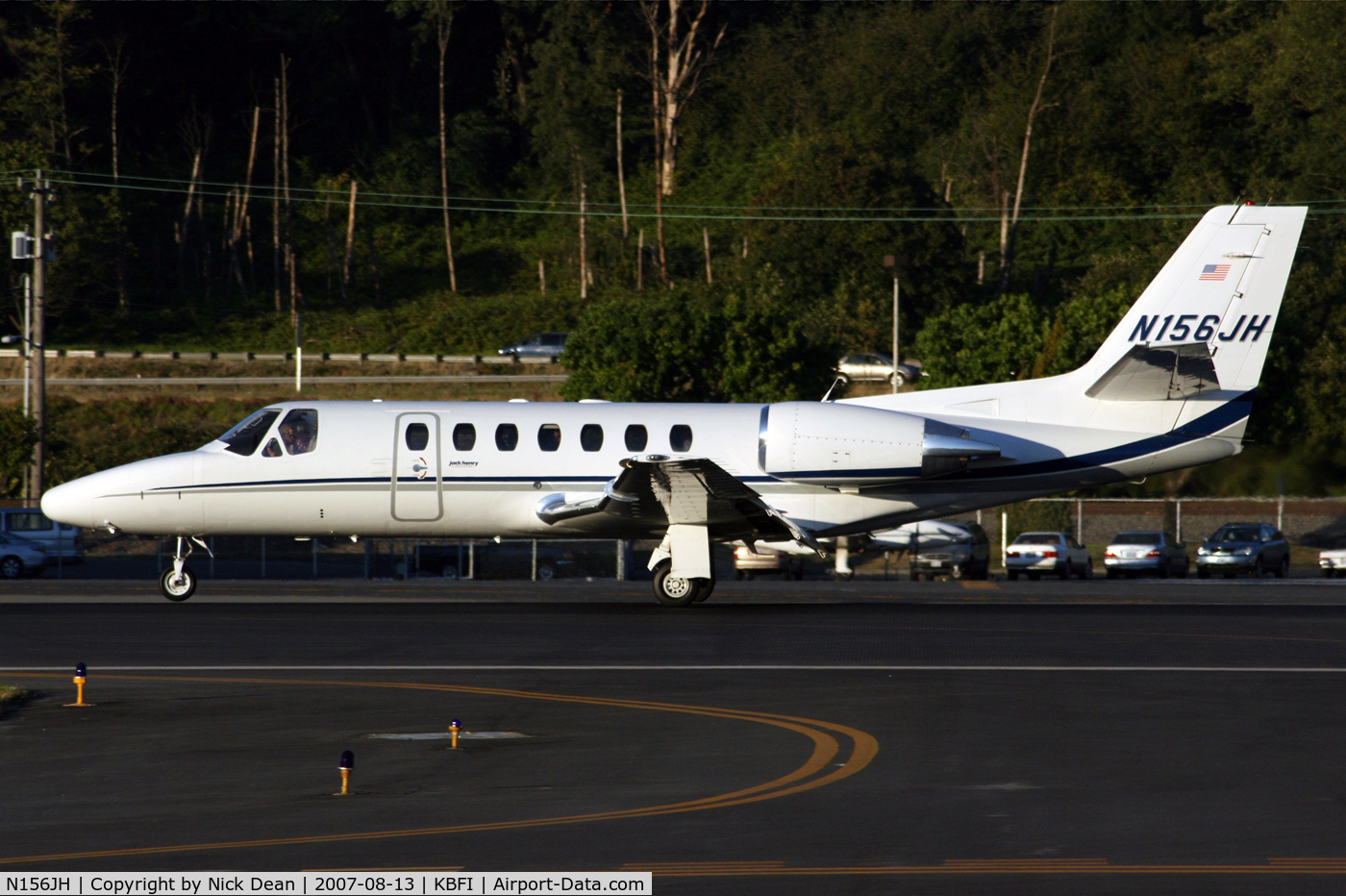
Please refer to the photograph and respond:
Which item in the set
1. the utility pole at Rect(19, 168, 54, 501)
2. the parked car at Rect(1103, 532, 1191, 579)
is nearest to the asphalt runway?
the parked car at Rect(1103, 532, 1191, 579)

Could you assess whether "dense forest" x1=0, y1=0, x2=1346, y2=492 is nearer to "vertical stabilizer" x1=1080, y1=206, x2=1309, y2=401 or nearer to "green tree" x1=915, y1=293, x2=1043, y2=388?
"green tree" x1=915, y1=293, x2=1043, y2=388

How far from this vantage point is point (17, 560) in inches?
1383

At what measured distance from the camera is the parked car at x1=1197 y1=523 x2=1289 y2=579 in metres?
38.4

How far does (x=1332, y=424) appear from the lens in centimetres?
5428

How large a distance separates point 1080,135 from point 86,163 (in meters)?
59.2

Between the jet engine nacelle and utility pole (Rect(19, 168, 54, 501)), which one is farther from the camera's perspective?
utility pole (Rect(19, 168, 54, 501))

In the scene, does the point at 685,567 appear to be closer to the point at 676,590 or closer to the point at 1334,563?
the point at 676,590

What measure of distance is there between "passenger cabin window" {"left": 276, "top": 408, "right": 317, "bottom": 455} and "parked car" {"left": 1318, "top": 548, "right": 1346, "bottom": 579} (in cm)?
2661

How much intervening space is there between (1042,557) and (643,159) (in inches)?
2591

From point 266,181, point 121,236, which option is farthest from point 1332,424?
point 266,181

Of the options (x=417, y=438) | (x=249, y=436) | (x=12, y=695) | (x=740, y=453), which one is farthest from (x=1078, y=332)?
(x=12, y=695)

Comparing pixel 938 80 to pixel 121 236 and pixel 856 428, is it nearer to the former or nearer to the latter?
pixel 121 236

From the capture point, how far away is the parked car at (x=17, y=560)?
115 feet

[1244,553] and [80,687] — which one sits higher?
[80,687]
